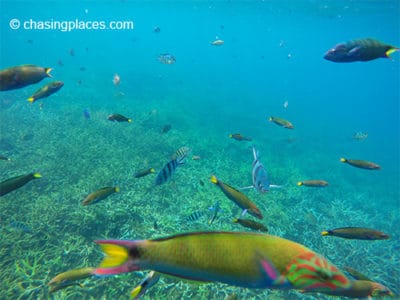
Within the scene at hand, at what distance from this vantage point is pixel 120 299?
538 centimetres

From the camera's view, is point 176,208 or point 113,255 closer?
point 113,255

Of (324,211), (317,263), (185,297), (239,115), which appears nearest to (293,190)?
(324,211)

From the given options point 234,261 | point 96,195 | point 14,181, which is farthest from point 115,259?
point 96,195

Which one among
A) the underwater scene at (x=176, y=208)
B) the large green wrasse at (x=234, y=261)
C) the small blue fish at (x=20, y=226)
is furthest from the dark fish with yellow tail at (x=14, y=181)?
the small blue fish at (x=20, y=226)

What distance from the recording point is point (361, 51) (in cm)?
351

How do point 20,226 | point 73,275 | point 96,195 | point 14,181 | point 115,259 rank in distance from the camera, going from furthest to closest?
point 20,226 < point 96,195 < point 73,275 < point 14,181 < point 115,259

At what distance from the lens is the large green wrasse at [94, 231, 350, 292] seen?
3.18 feet

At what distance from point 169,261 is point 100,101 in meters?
24.8

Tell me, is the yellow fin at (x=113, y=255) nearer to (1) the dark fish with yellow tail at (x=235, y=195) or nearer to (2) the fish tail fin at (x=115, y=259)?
(2) the fish tail fin at (x=115, y=259)

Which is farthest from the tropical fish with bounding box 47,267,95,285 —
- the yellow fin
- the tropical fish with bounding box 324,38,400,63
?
the tropical fish with bounding box 324,38,400,63

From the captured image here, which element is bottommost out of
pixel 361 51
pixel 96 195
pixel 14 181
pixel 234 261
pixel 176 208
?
pixel 176 208

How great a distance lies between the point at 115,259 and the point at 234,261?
46cm

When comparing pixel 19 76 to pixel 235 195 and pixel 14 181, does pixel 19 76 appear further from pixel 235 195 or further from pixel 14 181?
pixel 235 195

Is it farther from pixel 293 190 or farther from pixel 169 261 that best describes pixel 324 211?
pixel 169 261
